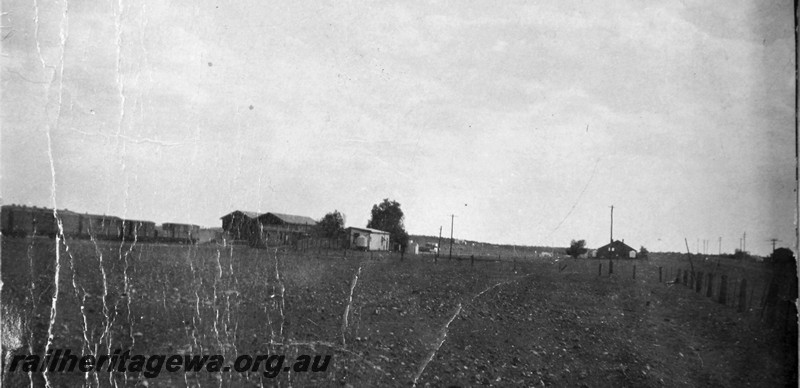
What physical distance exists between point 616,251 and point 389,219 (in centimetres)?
239

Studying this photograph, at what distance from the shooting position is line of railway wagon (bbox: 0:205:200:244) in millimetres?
3479

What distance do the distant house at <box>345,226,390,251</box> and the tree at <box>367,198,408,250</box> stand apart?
0.20ft

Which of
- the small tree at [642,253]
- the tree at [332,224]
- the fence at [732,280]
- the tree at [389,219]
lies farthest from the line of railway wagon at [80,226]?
the small tree at [642,253]

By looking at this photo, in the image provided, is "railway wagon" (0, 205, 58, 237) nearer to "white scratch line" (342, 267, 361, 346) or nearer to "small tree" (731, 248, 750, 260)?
"white scratch line" (342, 267, 361, 346)

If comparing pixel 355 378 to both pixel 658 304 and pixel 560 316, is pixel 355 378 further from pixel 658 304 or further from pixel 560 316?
pixel 658 304

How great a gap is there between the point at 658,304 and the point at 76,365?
19.1 feet

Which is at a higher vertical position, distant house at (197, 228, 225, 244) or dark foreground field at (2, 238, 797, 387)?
distant house at (197, 228, 225, 244)

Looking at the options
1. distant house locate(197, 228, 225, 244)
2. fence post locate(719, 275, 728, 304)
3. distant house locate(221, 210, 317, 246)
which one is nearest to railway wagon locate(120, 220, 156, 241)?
distant house locate(197, 228, 225, 244)

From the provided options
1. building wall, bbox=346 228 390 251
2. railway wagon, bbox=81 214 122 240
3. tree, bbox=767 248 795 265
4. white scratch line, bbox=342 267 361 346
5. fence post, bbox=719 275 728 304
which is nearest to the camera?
tree, bbox=767 248 795 265

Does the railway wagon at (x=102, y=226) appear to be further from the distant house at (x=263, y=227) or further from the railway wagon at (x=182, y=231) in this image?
the distant house at (x=263, y=227)

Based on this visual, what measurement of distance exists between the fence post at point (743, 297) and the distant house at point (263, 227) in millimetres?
4635

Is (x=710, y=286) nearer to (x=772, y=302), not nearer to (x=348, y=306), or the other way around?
Result: (x=772, y=302)

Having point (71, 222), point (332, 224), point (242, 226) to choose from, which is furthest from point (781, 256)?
point (71, 222)

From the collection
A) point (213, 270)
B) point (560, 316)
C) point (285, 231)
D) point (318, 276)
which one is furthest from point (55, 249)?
point (560, 316)
